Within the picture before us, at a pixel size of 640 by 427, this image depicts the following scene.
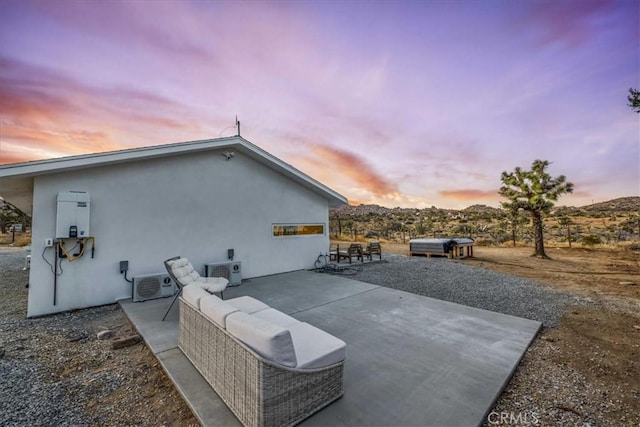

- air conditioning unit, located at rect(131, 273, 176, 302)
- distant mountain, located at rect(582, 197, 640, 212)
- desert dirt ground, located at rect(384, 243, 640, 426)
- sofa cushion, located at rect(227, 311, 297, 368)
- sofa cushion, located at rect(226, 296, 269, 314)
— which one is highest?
distant mountain, located at rect(582, 197, 640, 212)

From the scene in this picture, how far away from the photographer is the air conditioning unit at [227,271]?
6.50 metres

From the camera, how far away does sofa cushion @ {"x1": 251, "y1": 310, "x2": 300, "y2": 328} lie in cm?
291

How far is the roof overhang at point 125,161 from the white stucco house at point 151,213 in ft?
0.06

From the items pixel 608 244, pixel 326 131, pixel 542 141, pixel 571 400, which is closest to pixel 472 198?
pixel 608 244

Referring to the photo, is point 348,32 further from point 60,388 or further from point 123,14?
point 60,388

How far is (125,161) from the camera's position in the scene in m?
5.59

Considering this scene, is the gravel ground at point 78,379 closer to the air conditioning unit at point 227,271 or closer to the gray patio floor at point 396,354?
the gray patio floor at point 396,354

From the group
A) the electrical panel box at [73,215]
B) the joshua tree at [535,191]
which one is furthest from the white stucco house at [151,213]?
the joshua tree at [535,191]

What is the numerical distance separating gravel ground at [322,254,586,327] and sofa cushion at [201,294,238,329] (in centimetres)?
479

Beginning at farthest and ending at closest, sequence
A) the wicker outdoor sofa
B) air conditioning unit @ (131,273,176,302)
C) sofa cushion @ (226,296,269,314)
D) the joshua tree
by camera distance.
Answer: the joshua tree, air conditioning unit @ (131,273,176,302), sofa cushion @ (226,296,269,314), the wicker outdoor sofa

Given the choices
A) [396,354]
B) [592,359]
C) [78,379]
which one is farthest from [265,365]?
[592,359]

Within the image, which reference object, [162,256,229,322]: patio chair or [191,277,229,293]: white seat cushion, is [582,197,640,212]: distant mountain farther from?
[162,256,229,322]: patio chair

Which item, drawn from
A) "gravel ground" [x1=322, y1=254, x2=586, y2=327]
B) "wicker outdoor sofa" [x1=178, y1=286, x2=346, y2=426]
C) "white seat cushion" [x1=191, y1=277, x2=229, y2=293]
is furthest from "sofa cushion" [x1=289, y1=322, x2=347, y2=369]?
"gravel ground" [x1=322, y1=254, x2=586, y2=327]

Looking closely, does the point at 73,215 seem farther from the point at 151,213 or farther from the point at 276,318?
the point at 276,318
